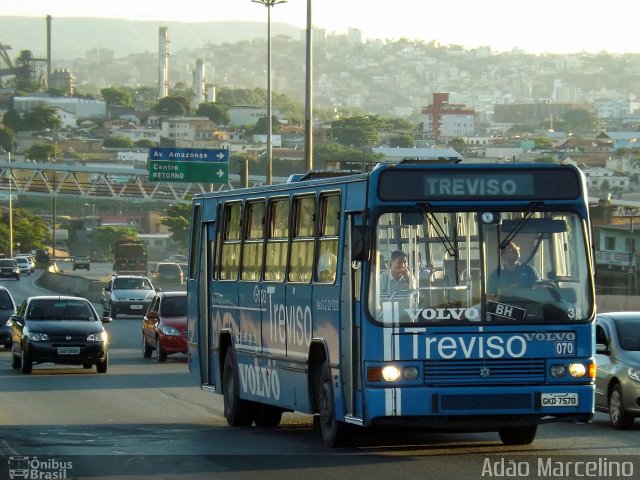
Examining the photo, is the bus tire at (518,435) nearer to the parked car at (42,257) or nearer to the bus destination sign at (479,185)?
the bus destination sign at (479,185)

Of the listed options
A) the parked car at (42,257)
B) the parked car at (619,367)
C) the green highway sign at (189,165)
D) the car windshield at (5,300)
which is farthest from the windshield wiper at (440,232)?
the parked car at (42,257)

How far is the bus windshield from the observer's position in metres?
14.6

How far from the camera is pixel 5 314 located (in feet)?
121

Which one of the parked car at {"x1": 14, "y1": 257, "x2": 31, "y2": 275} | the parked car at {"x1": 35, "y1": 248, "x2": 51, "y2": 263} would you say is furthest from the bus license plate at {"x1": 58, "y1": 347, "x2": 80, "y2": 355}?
the parked car at {"x1": 35, "y1": 248, "x2": 51, "y2": 263}

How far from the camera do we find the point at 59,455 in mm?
15180

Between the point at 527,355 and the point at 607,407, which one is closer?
the point at 527,355

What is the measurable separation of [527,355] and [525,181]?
5.19 ft

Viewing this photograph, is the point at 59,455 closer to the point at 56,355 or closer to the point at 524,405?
the point at 524,405

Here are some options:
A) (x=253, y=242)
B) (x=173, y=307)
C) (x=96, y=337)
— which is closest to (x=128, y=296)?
(x=173, y=307)

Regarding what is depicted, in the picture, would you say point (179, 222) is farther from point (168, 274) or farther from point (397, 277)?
point (397, 277)

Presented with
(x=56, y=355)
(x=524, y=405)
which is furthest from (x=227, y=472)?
(x=56, y=355)

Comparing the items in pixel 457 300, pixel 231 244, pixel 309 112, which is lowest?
pixel 457 300

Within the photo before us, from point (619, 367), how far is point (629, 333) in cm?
76

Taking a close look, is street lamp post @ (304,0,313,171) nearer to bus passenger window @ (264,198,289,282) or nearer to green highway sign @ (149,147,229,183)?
bus passenger window @ (264,198,289,282)
